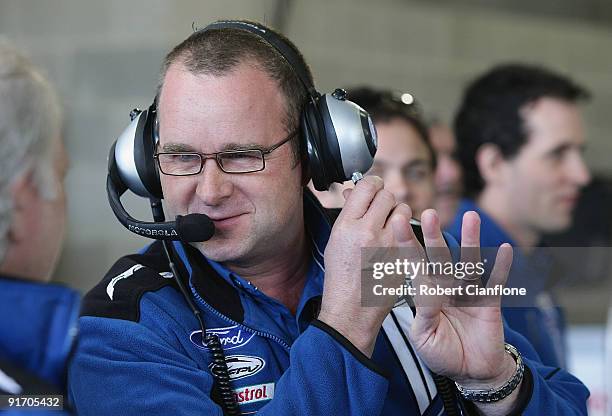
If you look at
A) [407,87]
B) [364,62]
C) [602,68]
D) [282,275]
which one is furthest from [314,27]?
[282,275]

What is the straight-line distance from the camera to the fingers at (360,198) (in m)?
1.31

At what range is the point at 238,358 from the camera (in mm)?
1335

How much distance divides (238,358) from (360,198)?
0.94 ft

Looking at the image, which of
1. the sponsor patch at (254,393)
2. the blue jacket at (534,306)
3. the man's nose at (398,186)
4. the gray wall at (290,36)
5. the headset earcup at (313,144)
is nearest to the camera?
the sponsor patch at (254,393)

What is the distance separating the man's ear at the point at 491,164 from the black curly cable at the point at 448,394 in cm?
140

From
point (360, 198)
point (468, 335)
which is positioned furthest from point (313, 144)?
point (468, 335)

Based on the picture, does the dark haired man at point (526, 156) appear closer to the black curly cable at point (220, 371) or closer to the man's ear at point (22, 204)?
the black curly cable at point (220, 371)

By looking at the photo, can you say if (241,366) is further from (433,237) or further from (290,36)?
(290,36)

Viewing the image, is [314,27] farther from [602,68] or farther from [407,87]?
[602,68]

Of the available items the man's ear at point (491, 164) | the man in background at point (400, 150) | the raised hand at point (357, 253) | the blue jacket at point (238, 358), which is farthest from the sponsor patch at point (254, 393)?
the man's ear at point (491, 164)

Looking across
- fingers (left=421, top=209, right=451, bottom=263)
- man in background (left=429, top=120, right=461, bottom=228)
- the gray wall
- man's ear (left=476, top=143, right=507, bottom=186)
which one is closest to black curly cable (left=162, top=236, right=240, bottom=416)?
fingers (left=421, top=209, right=451, bottom=263)

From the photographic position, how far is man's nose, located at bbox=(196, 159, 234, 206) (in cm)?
133

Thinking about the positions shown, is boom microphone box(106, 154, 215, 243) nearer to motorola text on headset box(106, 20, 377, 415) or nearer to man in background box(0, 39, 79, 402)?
motorola text on headset box(106, 20, 377, 415)

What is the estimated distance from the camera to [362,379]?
122cm
